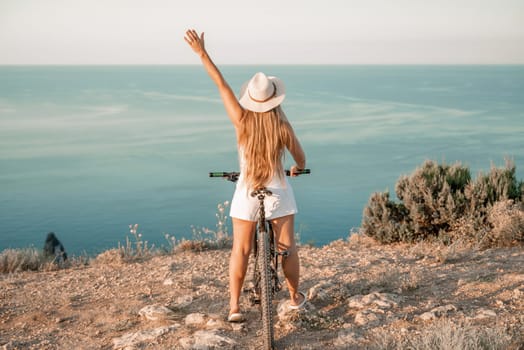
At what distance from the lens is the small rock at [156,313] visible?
494 cm

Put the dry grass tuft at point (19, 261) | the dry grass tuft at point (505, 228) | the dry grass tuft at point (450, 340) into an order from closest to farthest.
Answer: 1. the dry grass tuft at point (450, 340)
2. the dry grass tuft at point (19, 261)
3. the dry grass tuft at point (505, 228)

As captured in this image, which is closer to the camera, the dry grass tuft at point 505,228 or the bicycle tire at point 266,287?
the bicycle tire at point 266,287

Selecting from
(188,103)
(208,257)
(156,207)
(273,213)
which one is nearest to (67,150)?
(156,207)

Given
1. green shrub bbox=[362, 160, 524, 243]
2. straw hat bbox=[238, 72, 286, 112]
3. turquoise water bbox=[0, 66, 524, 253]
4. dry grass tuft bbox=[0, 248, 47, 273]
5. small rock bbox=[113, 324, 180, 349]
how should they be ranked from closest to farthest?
straw hat bbox=[238, 72, 286, 112], small rock bbox=[113, 324, 180, 349], dry grass tuft bbox=[0, 248, 47, 273], green shrub bbox=[362, 160, 524, 243], turquoise water bbox=[0, 66, 524, 253]

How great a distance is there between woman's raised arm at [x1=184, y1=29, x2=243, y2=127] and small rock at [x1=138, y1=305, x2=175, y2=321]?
6.36 ft

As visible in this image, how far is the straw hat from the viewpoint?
3880 millimetres

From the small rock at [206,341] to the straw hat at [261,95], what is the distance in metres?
1.78

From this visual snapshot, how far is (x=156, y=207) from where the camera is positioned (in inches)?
1369

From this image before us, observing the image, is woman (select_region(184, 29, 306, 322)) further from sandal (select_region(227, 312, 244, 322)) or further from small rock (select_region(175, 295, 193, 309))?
small rock (select_region(175, 295, 193, 309))

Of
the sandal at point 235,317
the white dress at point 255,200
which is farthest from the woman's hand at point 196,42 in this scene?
the sandal at point 235,317

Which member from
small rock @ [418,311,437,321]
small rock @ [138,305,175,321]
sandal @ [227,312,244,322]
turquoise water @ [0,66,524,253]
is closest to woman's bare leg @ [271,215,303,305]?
sandal @ [227,312,244,322]

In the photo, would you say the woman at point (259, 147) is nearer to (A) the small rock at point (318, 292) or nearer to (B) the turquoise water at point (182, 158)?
(A) the small rock at point (318, 292)

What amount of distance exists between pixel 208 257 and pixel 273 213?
3519 mm

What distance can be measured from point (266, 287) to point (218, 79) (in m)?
1.52
